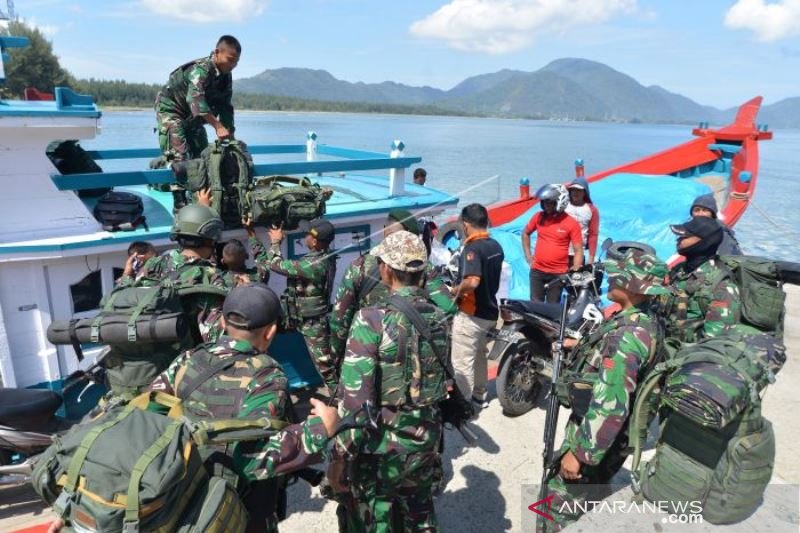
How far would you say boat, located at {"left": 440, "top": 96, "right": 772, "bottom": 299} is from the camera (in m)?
9.13

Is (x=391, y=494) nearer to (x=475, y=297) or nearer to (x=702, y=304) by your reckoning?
(x=475, y=297)

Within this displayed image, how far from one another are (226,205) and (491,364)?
3717 millimetres

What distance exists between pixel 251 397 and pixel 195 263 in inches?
65.1

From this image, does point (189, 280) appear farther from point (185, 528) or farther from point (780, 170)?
point (780, 170)

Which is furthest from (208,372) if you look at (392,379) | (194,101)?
(194,101)

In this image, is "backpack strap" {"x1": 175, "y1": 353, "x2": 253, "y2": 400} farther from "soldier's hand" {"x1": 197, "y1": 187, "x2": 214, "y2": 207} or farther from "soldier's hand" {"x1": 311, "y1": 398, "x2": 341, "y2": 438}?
"soldier's hand" {"x1": 197, "y1": 187, "x2": 214, "y2": 207}

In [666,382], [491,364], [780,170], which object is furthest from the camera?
[780,170]

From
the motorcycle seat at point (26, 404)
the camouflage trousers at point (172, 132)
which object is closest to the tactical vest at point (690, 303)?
the camouflage trousers at point (172, 132)

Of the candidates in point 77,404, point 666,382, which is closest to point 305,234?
point 77,404

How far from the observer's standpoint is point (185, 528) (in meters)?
1.64

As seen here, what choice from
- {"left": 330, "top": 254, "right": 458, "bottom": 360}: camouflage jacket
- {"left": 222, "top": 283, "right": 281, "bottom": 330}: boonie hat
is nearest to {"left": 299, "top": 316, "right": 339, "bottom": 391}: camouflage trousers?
{"left": 330, "top": 254, "right": 458, "bottom": 360}: camouflage jacket

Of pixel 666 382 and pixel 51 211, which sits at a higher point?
pixel 51 211

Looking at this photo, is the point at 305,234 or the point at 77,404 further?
the point at 305,234

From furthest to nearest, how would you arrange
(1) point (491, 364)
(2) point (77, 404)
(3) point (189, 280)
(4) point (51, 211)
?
(1) point (491, 364)
(2) point (77, 404)
(4) point (51, 211)
(3) point (189, 280)
